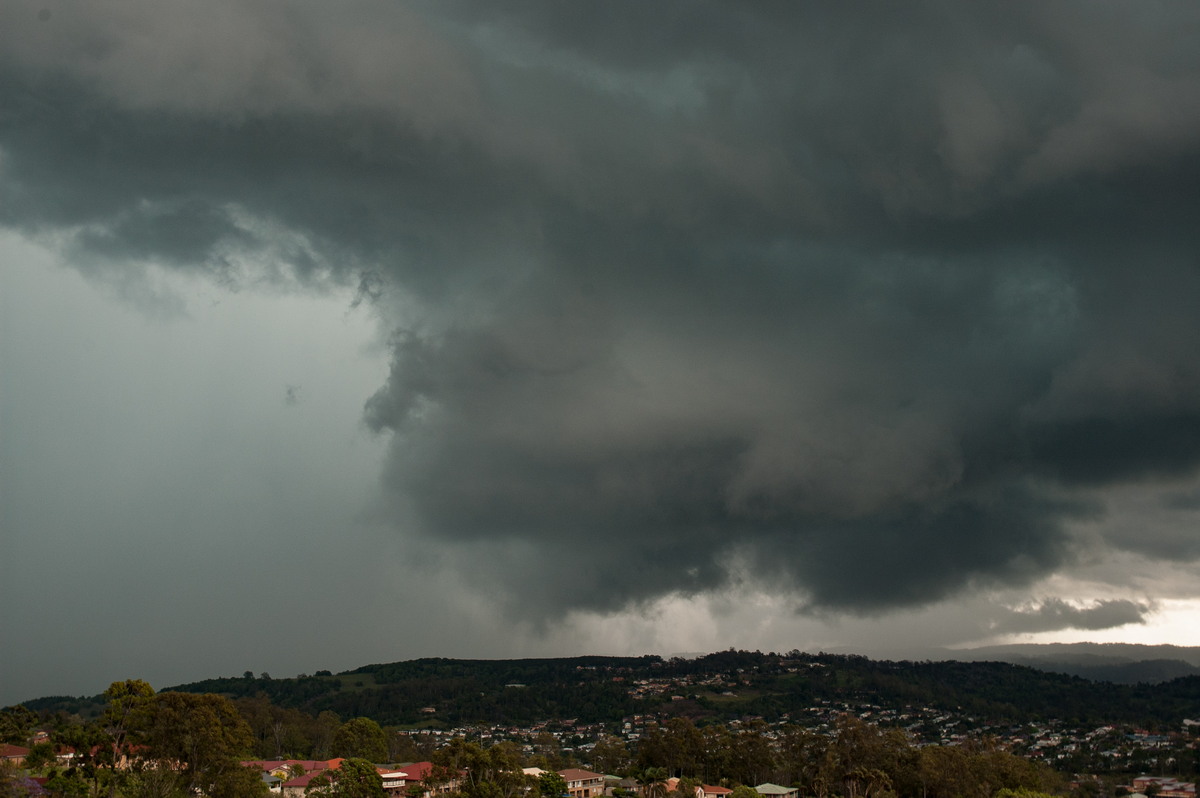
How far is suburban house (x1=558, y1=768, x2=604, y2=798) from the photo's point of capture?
12594 centimetres

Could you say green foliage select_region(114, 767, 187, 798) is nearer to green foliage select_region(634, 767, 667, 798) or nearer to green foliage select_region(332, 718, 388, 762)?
green foliage select_region(332, 718, 388, 762)

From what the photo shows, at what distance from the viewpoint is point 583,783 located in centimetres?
12912

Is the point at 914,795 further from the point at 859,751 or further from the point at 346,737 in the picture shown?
the point at 346,737

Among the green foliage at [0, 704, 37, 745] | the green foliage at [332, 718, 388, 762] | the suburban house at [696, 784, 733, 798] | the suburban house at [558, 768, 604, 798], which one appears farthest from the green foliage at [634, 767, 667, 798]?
the green foliage at [0, 704, 37, 745]

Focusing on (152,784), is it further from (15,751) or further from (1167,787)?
(1167,787)

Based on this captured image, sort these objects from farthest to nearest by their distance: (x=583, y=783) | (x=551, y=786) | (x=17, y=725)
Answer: (x=583, y=783) < (x=551, y=786) < (x=17, y=725)

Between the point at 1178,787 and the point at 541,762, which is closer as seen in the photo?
the point at 1178,787

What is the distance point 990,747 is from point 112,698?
11494cm

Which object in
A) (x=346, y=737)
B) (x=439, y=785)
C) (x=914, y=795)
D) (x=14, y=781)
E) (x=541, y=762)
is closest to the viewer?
(x=14, y=781)

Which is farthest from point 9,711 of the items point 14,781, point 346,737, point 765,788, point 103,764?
point 765,788

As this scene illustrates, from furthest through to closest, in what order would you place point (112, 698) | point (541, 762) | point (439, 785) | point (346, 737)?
point (346, 737)
point (541, 762)
point (439, 785)
point (112, 698)

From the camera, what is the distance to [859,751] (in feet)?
415

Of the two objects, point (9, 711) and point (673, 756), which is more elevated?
point (9, 711)

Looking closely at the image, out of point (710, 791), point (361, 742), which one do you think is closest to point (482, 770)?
point (710, 791)
